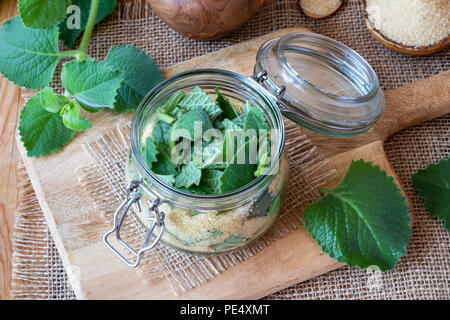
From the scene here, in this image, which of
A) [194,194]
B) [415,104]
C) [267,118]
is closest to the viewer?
[194,194]

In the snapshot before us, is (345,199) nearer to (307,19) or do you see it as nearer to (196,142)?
(196,142)

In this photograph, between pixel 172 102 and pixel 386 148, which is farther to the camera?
pixel 386 148

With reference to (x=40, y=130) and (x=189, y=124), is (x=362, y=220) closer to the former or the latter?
(x=189, y=124)

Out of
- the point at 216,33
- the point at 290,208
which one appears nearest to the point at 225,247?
the point at 290,208

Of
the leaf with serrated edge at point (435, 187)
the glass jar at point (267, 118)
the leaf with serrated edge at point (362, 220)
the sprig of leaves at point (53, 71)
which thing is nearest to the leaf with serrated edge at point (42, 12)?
the sprig of leaves at point (53, 71)

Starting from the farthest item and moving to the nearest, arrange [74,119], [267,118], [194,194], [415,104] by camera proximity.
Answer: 1. [415,104]
2. [74,119]
3. [267,118]
4. [194,194]

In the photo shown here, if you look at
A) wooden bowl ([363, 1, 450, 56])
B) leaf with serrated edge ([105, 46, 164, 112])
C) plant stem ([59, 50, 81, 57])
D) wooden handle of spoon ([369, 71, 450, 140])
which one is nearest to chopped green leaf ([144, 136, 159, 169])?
leaf with serrated edge ([105, 46, 164, 112])

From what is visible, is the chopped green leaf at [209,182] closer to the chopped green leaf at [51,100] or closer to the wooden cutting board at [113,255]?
the wooden cutting board at [113,255]

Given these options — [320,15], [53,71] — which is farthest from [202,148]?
[320,15]

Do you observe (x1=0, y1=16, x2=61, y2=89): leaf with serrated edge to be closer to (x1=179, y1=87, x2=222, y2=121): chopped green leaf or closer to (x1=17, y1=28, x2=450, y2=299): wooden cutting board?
(x1=17, y1=28, x2=450, y2=299): wooden cutting board
